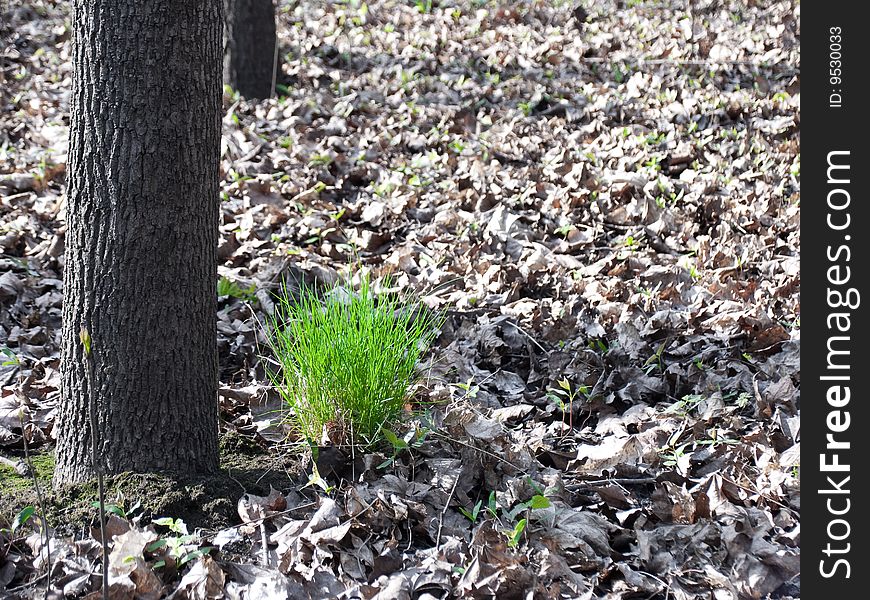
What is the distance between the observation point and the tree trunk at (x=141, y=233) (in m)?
2.26

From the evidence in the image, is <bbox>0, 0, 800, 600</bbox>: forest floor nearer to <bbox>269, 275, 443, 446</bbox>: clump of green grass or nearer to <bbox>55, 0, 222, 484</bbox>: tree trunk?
<bbox>269, 275, 443, 446</bbox>: clump of green grass

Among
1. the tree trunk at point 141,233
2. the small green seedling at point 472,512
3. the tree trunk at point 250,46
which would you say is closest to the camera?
the tree trunk at point 141,233

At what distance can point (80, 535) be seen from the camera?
231 cm

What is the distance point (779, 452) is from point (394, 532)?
1391 millimetres

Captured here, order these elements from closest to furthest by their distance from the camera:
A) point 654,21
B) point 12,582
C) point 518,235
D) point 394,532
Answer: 1. point 12,582
2. point 394,532
3. point 518,235
4. point 654,21

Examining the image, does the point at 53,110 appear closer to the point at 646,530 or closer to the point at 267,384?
the point at 267,384

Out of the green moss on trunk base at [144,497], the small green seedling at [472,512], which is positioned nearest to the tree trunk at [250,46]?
→ the green moss on trunk base at [144,497]

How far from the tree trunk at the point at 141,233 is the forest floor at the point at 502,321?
0.22 m

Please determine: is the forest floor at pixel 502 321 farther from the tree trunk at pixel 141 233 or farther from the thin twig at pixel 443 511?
the tree trunk at pixel 141 233

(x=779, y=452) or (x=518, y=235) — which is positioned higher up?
(x=518, y=235)

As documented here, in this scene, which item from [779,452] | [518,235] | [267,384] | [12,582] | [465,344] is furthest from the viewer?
[518,235]

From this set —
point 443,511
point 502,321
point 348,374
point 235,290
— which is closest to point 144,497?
point 348,374

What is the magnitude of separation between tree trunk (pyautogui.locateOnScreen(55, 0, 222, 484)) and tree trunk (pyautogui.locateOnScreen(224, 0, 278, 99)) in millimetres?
4562

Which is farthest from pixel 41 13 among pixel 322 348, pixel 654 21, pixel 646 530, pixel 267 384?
pixel 646 530
